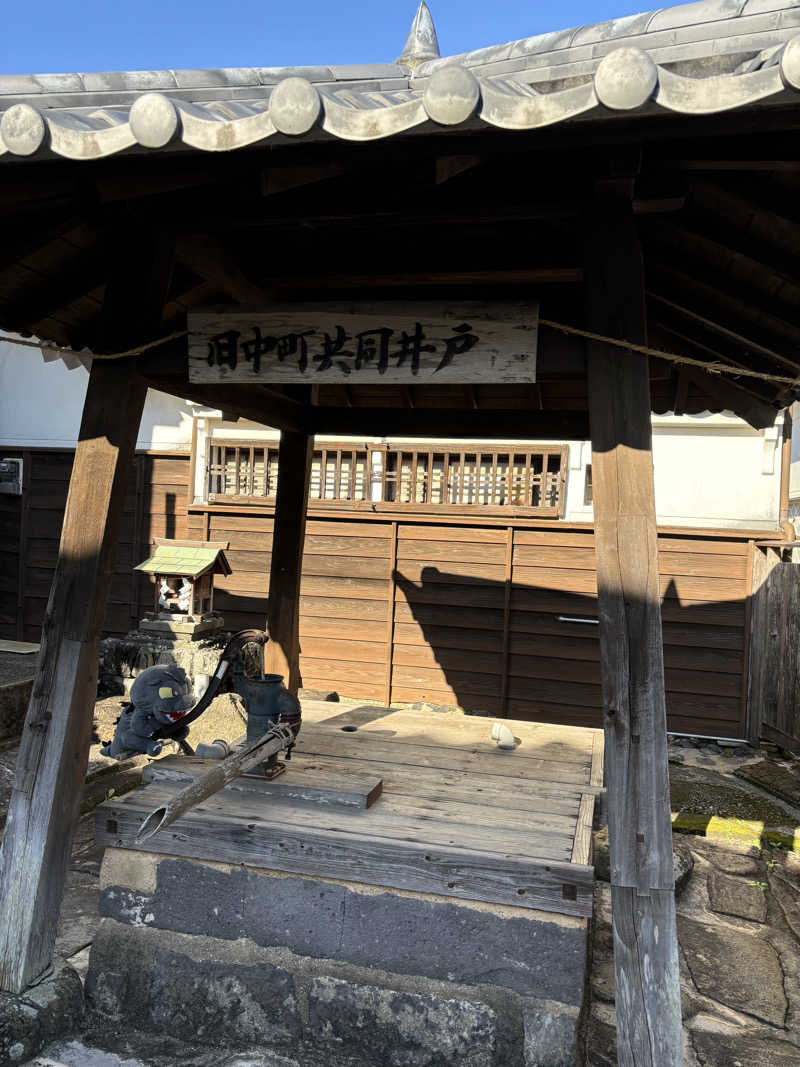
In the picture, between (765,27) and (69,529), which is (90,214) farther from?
(765,27)

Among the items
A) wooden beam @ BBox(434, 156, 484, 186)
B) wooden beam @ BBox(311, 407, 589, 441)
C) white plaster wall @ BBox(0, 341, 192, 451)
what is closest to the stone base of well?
wooden beam @ BBox(434, 156, 484, 186)

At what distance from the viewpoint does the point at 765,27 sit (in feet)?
7.72

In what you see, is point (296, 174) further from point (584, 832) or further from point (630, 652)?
point (584, 832)

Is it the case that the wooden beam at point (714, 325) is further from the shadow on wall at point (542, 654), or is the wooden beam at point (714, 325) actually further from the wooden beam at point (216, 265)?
the shadow on wall at point (542, 654)

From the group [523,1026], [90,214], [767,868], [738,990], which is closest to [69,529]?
[90,214]

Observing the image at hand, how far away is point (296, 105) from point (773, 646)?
8.04m

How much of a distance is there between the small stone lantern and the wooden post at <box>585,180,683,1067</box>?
5.57 metres

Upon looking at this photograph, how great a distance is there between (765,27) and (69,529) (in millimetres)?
3101

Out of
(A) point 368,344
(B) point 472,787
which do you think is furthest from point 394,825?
(A) point 368,344

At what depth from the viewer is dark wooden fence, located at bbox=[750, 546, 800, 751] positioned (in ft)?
26.2

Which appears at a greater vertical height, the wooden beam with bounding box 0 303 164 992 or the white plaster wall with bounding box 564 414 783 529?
the white plaster wall with bounding box 564 414 783 529

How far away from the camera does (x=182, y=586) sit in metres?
7.76

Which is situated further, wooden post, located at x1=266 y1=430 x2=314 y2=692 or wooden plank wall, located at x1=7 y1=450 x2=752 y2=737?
wooden plank wall, located at x1=7 y1=450 x2=752 y2=737

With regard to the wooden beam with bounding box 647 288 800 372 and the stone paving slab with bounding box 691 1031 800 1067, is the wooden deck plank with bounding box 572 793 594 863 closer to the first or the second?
the stone paving slab with bounding box 691 1031 800 1067
